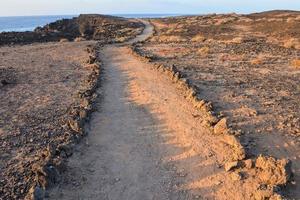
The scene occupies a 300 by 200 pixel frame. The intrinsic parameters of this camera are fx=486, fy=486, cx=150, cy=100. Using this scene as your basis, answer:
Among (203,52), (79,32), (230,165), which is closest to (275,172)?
(230,165)

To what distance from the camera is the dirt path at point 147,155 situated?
12344 mm

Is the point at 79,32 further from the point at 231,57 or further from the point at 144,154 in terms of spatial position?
the point at 144,154

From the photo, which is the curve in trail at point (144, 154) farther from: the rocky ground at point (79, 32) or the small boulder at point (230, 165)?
the rocky ground at point (79, 32)

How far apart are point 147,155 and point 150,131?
7.28 ft

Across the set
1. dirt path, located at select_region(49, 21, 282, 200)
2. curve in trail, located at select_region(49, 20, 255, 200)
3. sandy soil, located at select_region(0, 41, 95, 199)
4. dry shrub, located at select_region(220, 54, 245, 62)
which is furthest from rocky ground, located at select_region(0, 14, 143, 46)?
dirt path, located at select_region(49, 21, 282, 200)

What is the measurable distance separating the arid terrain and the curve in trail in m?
0.03

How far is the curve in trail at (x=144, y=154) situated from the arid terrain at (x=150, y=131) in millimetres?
33

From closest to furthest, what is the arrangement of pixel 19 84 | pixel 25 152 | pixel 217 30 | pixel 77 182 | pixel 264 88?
pixel 77 182 < pixel 25 152 < pixel 264 88 < pixel 19 84 < pixel 217 30

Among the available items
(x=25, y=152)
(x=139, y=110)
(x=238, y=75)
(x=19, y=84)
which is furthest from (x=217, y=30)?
(x=25, y=152)

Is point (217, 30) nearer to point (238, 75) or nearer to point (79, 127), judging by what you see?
point (238, 75)

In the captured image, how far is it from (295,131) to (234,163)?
4.10 m

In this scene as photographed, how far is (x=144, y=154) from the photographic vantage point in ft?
47.8

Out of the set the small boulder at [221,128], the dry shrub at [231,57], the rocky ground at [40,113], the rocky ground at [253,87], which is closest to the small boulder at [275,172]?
the rocky ground at [253,87]

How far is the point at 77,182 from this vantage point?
12703 millimetres
